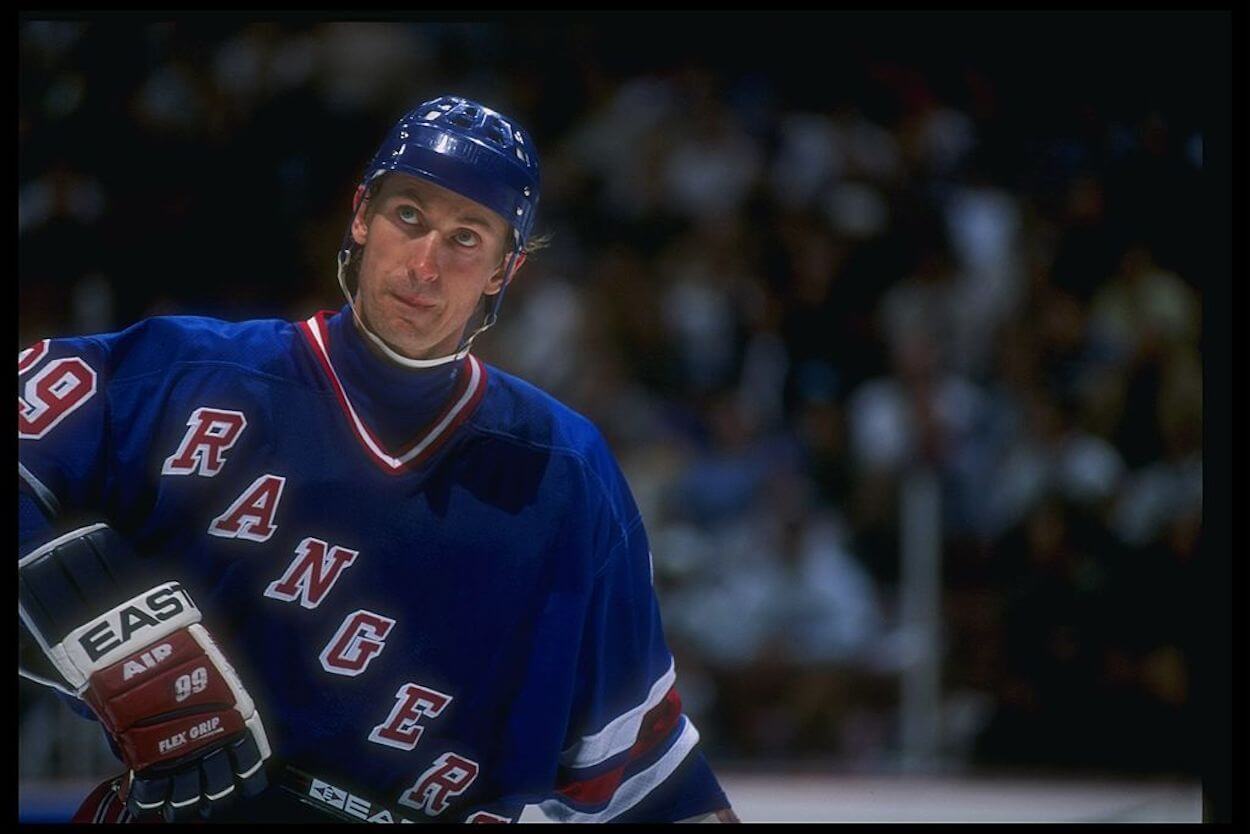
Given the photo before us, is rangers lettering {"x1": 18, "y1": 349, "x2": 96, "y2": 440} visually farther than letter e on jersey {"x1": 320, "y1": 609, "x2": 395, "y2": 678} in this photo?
No

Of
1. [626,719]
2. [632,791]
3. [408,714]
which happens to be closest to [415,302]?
[408,714]

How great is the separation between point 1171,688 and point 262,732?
2579mm

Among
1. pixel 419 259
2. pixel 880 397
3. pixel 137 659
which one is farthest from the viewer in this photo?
pixel 880 397

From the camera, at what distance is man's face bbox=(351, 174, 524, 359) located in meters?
2.44

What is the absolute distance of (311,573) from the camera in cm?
245

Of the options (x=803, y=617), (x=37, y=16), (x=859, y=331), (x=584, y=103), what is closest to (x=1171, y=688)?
(x=803, y=617)

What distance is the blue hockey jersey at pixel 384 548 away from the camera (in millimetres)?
2379

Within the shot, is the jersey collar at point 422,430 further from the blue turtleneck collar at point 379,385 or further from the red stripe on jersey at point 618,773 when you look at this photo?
the red stripe on jersey at point 618,773

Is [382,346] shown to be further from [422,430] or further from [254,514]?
[254,514]

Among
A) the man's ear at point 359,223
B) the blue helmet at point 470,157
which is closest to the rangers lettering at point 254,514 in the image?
the man's ear at point 359,223

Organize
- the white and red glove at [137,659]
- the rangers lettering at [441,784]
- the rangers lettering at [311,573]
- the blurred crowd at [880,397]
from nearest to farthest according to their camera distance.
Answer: the white and red glove at [137,659] → the rangers lettering at [311,573] → the rangers lettering at [441,784] → the blurred crowd at [880,397]

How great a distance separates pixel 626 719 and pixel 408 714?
14.0 inches

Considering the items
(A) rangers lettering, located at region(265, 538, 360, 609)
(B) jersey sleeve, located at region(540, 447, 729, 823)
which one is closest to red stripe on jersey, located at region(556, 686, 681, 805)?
(B) jersey sleeve, located at region(540, 447, 729, 823)

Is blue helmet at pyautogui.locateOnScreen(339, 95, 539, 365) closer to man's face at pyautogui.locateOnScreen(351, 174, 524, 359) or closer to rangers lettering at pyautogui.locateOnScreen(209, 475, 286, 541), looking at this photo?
man's face at pyautogui.locateOnScreen(351, 174, 524, 359)
